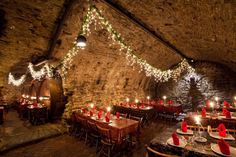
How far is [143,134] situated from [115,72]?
10.3ft

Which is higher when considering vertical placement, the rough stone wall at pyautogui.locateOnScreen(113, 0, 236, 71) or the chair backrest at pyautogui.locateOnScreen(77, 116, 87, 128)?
the rough stone wall at pyautogui.locateOnScreen(113, 0, 236, 71)

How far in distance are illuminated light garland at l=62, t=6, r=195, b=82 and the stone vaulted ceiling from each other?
18 cm

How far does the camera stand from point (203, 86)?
32.3 ft

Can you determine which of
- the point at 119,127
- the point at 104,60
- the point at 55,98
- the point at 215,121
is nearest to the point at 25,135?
the point at 55,98

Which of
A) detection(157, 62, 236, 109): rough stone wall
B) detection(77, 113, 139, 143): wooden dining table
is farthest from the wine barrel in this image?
detection(157, 62, 236, 109): rough stone wall

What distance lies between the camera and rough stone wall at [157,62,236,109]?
29.9ft

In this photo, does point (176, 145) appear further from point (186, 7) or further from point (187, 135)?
point (186, 7)

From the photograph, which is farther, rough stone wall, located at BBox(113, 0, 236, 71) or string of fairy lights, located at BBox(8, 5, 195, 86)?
string of fairy lights, located at BBox(8, 5, 195, 86)

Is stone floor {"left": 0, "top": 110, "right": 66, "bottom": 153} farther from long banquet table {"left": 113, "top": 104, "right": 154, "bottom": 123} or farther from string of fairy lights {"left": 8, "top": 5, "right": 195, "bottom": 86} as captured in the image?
long banquet table {"left": 113, "top": 104, "right": 154, "bottom": 123}

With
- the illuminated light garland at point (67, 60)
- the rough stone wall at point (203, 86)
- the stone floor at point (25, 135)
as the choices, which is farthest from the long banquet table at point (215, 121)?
the rough stone wall at point (203, 86)

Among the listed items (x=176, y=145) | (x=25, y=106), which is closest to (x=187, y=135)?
(x=176, y=145)

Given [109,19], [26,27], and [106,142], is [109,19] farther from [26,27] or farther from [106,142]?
[106,142]

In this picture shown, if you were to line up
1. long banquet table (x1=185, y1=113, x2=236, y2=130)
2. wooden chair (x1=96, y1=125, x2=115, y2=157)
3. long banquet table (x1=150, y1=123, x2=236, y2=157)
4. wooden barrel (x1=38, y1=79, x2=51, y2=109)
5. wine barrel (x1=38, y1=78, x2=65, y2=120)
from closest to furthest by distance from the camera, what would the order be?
long banquet table (x1=150, y1=123, x2=236, y2=157) → wooden chair (x1=96, y1=125, x2=115, y2=157) → long banquet table (x1=185, y1=113, x2=236, y2=130) → wine barrel (x1=38, y1=78, x2=65, y2=120) → wooden barrel (x1=38, y1=79, x2=51, y2=109)

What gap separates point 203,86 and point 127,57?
18.0 feet
